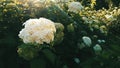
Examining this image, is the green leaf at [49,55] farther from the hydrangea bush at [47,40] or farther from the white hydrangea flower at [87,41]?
the white hydrangea flower at [87,41]

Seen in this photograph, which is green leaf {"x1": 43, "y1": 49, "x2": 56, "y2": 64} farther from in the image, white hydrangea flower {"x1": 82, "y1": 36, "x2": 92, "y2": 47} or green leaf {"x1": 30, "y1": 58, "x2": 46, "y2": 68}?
white hydrangea flower {"x1": 82, "y1": 36, "x2": 92, "y2": 47}

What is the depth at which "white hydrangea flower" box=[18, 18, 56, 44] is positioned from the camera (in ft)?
10.9

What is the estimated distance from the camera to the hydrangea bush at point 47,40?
3.36 meters

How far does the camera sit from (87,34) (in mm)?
4809

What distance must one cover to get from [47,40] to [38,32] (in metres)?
0.10

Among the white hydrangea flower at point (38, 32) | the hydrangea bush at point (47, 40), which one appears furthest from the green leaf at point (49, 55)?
the white hydrangea flower at point (38, 32)

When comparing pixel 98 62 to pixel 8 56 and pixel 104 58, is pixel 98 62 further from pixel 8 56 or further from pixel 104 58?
pixel 8 56

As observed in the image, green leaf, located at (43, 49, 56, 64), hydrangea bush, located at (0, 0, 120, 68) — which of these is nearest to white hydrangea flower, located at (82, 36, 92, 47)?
hydrangea bush, located at (0, 0, 120, 68)

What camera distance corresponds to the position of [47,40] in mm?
3346

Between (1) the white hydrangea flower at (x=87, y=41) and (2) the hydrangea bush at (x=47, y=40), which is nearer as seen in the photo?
(2) the hydrangea bush at (x=47, y=40)

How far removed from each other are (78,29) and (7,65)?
130 centimetres

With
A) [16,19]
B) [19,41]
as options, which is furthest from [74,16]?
[19,41]

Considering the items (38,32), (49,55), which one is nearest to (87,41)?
(49,55)

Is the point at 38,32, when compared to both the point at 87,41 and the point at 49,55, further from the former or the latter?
the point at 87,41
